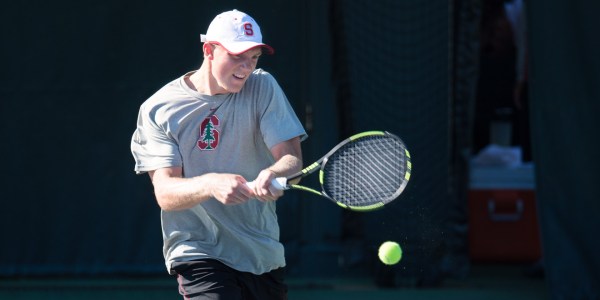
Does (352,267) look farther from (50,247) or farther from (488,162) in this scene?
(50,247)

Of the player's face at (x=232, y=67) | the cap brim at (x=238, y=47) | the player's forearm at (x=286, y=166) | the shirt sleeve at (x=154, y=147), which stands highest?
the cap brim at (x=238, y=47)

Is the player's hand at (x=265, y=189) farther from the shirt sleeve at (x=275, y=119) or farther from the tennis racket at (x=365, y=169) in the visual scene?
the shirt sleeve at (x=275, y=119)

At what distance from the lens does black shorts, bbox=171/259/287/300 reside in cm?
394

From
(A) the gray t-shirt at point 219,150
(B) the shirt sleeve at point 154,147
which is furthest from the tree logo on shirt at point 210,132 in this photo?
(B) the shirt sleeve at point 154,147

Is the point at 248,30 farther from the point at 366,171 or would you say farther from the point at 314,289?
the point at 314,289

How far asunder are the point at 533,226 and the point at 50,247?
3256 mm

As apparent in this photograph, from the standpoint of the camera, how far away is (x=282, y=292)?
13.6ft

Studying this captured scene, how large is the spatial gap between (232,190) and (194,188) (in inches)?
9.8

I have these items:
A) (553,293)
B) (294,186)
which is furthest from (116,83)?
(294,186)

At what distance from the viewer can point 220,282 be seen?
13.0 ft

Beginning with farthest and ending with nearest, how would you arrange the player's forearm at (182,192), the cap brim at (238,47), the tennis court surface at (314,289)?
the tennis court surface at (314,289) < the cap brim at (238,47) < the player's forearm at (182,192)

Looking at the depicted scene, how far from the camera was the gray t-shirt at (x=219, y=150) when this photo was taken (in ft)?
12.9

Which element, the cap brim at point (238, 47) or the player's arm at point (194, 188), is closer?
the player's arm at point (194, 188)

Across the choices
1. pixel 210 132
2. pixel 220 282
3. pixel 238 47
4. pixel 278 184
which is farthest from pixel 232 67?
pixel 220 282
